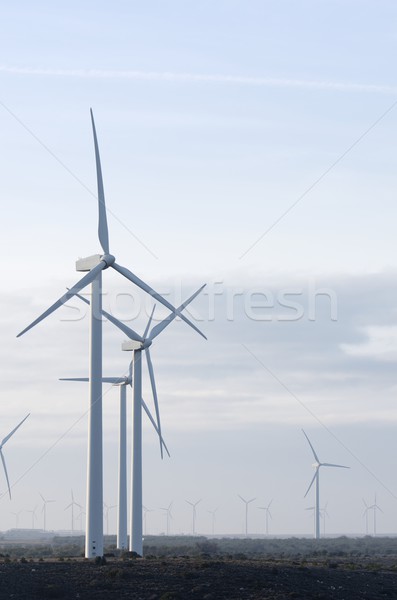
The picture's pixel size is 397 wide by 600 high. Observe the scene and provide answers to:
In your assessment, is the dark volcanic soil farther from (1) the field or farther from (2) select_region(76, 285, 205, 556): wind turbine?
(2) select_region(76, 285, 205, 556): wind turbine

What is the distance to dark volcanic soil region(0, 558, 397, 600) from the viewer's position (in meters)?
58.1

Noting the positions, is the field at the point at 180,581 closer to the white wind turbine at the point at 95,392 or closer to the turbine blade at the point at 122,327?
the white wind turbine at the point at 95,392

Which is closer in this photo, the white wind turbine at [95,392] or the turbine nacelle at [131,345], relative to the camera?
the white wind turbine at [95,392]

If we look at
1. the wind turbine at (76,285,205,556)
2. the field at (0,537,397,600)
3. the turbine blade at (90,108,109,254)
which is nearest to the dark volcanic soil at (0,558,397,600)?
the field at (0,537,397,600)

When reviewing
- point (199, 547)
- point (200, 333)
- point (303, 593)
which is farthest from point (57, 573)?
point (199, 547)

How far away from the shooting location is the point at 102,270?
7512 centimetres

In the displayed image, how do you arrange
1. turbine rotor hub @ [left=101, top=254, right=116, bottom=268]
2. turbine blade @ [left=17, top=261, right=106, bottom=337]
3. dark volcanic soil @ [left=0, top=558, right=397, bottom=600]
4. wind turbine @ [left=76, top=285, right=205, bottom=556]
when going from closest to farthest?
1. dark volcanic soil @ [left=0, top=558, right=397, bottom=600]
2. turbine blade @ [left=17, top=261, right=106, bottom=337]
3. turbine rotor hub @ [left=101, top=254, right=116, bottom=268]
4. wind turbine @ [left=76, top=285, right=205, bottom=556]

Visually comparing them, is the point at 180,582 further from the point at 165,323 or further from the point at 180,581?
the point at 165,323

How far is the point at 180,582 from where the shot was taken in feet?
202

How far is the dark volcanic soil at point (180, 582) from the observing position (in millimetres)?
58094

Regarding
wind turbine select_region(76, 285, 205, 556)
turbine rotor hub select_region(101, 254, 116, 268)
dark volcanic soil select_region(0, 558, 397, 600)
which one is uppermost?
turbine rotor hub select_region(101, 254, 116, 268)

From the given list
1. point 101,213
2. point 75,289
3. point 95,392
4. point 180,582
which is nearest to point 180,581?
point 180,582

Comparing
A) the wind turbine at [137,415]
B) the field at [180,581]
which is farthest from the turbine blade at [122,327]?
the field at [180,581]

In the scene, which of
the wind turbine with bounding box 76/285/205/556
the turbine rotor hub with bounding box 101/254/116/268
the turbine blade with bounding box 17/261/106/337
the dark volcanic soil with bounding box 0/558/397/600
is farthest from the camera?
the wind turbine with bounding box 76/285/205/556
